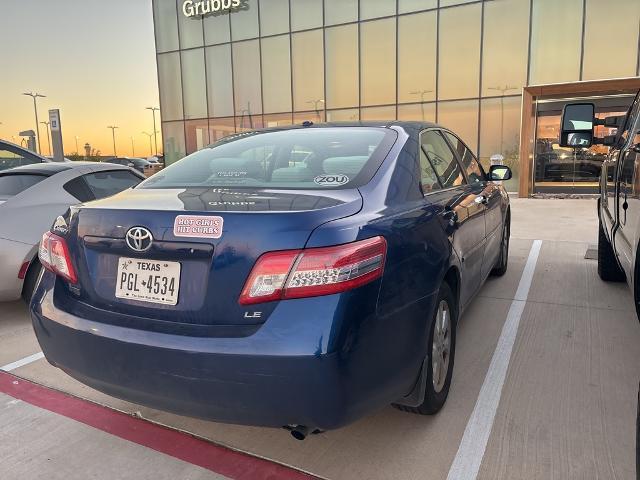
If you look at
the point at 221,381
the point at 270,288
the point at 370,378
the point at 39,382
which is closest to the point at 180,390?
the point at 221,381

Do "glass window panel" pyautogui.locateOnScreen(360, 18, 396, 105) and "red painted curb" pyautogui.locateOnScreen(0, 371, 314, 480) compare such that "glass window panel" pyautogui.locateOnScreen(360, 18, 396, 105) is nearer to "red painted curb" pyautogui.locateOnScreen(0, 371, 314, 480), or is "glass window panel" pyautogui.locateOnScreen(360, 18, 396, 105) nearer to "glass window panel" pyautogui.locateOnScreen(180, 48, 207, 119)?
"glass window panel" pyautogui.locateOnScreen(180, 48, 207, 119)

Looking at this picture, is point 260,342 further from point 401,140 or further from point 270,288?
point 401,140

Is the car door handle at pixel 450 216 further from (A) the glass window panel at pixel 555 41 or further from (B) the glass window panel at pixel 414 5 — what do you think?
(B) the glass window panel at pixel 414 5

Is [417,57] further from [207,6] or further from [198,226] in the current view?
[198,226]

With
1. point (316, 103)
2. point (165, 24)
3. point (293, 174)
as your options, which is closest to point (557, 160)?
point (316, 103)

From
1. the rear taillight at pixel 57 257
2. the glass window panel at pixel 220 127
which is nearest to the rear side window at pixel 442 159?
the rear taillight at pixel 57 257

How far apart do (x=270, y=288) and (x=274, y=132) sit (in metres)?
1.72

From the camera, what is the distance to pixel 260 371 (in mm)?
1855

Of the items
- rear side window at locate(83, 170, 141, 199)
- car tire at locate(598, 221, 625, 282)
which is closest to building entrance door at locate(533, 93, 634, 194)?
car tire at locate(598, 221, 625, 282)

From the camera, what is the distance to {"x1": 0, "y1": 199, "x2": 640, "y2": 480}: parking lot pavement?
2344 mm

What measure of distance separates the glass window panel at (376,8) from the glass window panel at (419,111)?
3.08 meters

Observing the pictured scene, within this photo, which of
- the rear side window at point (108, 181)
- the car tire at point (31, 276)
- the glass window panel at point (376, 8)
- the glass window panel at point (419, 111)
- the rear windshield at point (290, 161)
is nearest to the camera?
the rear windshield at point (290, 161)

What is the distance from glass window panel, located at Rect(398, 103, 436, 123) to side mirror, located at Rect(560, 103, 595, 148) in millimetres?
12560

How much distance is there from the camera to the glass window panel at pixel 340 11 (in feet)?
56.8
